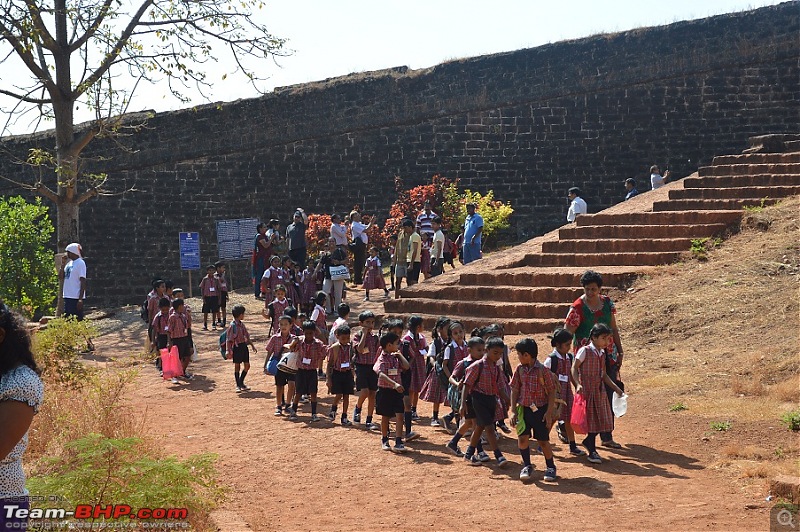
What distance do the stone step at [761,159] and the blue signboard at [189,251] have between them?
10215mm

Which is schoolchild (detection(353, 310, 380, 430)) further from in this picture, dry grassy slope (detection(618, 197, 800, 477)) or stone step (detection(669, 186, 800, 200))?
stone step (detection(669, 186, 800, 200))

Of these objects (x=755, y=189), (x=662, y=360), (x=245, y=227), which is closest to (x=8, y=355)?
(x=662, y=360)

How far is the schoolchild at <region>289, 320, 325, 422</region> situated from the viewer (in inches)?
411

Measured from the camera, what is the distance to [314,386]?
34.4ft

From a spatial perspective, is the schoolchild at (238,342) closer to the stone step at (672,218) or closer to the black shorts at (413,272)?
the black shorts at (413,272)

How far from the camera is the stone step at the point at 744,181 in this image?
1564cm

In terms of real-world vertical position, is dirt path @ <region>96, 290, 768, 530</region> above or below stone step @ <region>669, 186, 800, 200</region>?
below

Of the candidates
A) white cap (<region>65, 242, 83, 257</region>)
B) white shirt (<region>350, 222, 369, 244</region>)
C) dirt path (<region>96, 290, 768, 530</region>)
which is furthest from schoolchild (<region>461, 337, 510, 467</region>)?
white shirt (<region>350, 222, 369, 244</region>)

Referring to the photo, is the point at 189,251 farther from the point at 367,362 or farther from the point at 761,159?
the point at 367,362

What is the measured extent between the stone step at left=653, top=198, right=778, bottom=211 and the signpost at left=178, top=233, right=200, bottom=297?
941 cm

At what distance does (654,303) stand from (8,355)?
399 inches

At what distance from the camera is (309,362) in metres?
10.5

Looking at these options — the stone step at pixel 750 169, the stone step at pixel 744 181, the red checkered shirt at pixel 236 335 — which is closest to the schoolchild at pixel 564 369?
the red checkered shirt at pixel 236 335

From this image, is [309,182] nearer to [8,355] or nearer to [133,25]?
[133,25]
